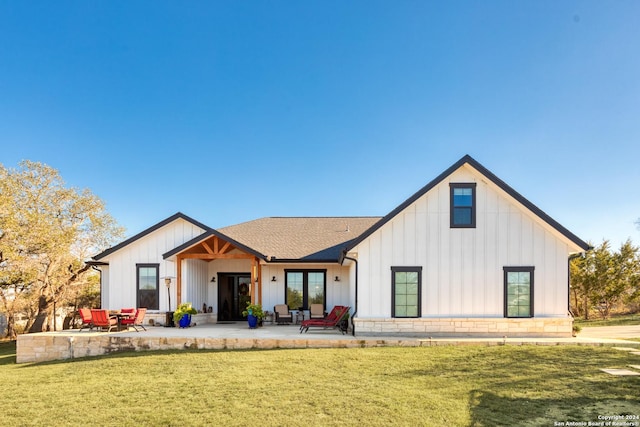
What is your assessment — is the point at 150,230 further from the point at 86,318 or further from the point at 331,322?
the point at 331,322

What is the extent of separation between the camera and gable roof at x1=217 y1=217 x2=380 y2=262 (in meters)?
15.3

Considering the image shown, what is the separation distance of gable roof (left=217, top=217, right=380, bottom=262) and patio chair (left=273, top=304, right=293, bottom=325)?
2.05 m

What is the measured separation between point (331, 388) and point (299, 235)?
35.8 feet

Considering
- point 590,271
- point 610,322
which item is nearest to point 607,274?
point 590,271

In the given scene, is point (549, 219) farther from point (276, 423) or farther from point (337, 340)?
point (276, 423)

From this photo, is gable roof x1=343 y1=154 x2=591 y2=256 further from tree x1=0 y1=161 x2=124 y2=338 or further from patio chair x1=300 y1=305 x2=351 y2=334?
tree x1=0 y1=161 x2=124 y2=338

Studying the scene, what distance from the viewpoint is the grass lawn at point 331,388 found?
586 cm

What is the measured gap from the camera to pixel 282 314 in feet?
50.1

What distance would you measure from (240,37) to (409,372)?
51.7 ft

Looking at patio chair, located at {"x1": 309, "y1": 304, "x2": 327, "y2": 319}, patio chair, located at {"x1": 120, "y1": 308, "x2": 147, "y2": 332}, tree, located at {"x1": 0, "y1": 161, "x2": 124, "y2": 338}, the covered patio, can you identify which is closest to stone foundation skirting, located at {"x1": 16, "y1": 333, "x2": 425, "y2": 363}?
the covered patio

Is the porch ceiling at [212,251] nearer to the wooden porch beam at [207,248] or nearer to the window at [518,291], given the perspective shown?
the wooden porch beam at [207,248]

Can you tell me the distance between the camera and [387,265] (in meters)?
12.0

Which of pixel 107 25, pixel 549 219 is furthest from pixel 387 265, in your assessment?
pixel 107 25

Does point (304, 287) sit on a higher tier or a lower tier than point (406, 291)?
lower
